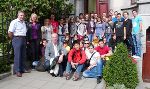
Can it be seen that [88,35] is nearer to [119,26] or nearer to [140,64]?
[119,26]

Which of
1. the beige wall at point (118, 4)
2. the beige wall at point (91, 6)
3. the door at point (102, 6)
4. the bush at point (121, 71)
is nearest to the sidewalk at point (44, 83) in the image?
the bush at point (121, 71)

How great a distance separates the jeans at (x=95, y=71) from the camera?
10.2m

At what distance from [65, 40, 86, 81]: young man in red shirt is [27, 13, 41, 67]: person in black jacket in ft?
5.01

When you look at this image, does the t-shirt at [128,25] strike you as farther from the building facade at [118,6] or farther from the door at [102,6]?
the door at [102,6]

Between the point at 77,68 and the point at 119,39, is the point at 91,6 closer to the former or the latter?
the point at 119,39

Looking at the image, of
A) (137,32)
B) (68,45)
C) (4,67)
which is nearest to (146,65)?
(68,45)

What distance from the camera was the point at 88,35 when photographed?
50.0ft

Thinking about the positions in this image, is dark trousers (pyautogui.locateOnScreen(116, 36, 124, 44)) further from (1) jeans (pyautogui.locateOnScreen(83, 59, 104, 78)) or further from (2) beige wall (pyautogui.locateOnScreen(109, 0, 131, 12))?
(2) beige wall (pyautogui.locateOnScreen(109, 0, 131, 12))

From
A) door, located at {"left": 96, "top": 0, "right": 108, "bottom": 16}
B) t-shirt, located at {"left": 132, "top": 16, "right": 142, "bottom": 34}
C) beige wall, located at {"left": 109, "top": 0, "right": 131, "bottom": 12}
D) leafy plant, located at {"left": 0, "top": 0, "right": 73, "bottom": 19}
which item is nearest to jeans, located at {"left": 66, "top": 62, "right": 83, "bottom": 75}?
leafy plant, located at {"left": 0, "top": 0, "right": 73, "bottom": 19}

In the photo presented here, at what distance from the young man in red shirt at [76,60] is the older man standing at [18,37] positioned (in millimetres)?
1428

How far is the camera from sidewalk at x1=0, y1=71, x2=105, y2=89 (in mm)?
9500

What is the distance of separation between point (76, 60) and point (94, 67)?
601mm

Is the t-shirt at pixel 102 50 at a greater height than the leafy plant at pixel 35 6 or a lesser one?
lesser

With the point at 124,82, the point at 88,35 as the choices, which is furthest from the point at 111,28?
the point at 124,82
